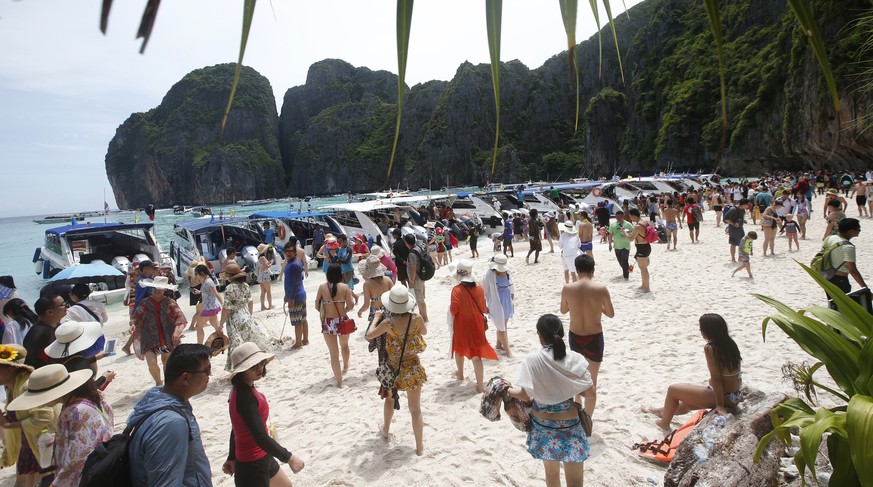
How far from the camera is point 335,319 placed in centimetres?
541

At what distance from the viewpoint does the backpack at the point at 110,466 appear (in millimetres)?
1945

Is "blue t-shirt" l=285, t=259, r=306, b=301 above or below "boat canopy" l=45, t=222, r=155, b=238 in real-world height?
below

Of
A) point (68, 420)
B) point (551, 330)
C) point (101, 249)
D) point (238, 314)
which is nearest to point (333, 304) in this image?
point (238, 314)

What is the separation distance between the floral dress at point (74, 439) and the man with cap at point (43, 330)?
186cm

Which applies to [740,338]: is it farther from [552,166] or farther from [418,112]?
[418,112]

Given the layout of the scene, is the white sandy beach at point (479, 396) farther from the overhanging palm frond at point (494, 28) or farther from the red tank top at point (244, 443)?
the overhanging palm frond at point (494, 28)

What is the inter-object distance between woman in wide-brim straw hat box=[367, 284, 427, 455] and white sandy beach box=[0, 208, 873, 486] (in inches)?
20.3

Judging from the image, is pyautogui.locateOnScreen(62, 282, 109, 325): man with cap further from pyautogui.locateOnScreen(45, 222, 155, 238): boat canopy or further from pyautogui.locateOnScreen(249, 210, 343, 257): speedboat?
pyautogui.locateOnScreen(249, 210, 343, 257): speedboat

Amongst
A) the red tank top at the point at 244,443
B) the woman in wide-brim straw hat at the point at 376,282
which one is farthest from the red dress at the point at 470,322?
the red tank top at the point at 244,443

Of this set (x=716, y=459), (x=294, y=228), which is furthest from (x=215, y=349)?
(x=294, y=228)

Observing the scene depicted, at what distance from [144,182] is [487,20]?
138 meters

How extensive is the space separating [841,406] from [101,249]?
19167mm

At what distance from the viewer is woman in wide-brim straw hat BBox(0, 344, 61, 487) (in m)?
3.05

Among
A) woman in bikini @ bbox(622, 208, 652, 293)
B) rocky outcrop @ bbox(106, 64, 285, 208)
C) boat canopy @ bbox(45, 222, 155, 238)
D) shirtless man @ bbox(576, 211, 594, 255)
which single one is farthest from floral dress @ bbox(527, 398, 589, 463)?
rocky outcrop @ bbox(106, 64, 285, 208)
